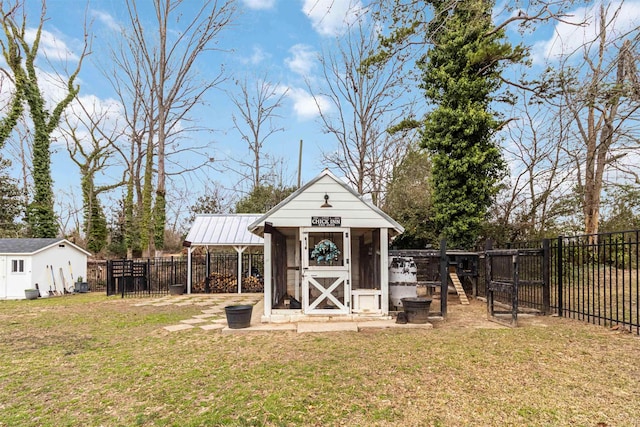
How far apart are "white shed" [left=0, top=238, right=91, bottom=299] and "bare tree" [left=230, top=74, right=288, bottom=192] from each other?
1173 centimetres

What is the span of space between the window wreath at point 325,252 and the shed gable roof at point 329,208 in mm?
558

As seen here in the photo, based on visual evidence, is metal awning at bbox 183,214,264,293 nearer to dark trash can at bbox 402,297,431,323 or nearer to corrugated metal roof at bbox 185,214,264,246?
corrugated metal roof at bbox 185,214,264,246

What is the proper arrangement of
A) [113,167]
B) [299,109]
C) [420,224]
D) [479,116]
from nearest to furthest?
[479,116], [420,224], [299,109], [113,167]

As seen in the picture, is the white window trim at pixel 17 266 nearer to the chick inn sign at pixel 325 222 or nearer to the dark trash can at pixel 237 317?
the dark trash can at pixel 237 317

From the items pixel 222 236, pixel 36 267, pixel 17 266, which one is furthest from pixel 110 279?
pixel 222 236

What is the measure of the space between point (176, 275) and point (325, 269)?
10592mm

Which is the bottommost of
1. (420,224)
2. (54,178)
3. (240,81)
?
(420,224)

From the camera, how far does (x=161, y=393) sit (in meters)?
4.23

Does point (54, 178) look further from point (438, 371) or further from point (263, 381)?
point (438, 371)

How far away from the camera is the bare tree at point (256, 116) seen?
25.6 m

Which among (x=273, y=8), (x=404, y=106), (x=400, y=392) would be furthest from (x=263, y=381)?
(x=404, y=106)

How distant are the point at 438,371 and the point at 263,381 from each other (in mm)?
2220

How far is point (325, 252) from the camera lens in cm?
821

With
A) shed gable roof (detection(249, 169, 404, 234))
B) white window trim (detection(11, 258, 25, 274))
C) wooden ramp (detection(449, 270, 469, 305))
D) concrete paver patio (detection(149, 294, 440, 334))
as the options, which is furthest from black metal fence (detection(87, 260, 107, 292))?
wooden ramp (detection(449, 270, 469, 305))
